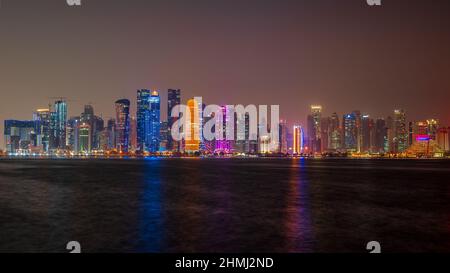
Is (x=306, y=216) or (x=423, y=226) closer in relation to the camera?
(x=423, y=226)

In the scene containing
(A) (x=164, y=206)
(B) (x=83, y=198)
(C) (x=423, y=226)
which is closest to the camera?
(C) (x=423, y=226)

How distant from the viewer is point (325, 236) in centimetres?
2352

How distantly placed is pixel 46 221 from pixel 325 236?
56.9 ft

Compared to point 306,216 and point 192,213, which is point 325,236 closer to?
point 306,216
